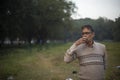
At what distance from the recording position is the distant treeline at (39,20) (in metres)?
17.7

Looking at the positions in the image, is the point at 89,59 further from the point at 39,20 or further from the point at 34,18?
the point at 39,20

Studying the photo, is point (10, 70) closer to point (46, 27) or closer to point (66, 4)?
point (46, 27)

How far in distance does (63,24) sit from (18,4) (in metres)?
12.9

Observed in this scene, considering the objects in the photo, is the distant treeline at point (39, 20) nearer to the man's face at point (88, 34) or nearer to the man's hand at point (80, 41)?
the man's face at point (88, 34)

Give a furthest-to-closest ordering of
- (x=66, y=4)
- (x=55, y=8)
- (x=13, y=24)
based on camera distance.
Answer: (x=66, y=4) < (x=55, y=8) < (x=13, y=24)

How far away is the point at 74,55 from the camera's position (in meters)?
2.48

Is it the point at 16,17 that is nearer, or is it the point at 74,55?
the point at 74,55

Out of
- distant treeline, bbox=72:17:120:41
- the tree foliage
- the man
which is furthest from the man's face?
the tree foliage

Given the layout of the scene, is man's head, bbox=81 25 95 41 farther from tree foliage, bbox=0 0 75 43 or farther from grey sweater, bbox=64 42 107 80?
tree foliage, bbox=0 0 75 43

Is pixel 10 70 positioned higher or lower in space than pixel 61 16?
lower

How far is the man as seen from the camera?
2.39 m

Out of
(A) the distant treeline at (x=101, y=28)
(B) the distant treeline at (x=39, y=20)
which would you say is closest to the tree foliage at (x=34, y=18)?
(B) the distant treeline at (x=39, y=20)

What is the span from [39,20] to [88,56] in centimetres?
2448

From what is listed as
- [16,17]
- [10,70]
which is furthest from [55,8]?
[10,70]
